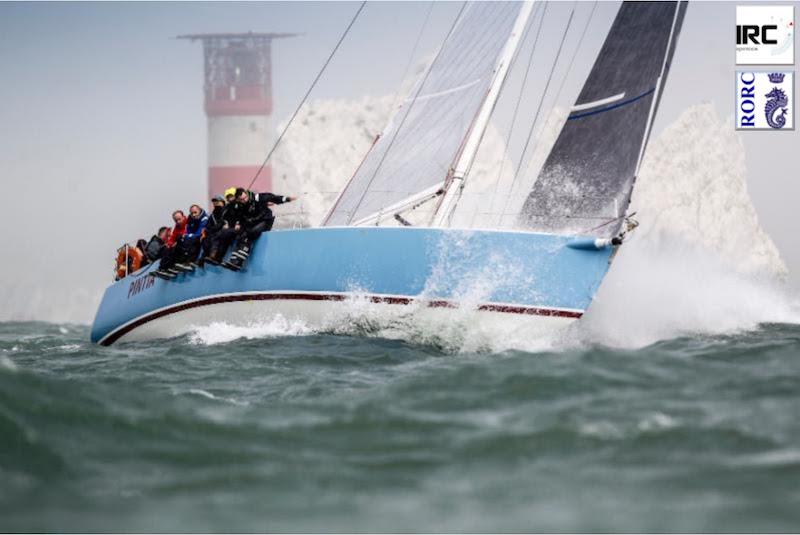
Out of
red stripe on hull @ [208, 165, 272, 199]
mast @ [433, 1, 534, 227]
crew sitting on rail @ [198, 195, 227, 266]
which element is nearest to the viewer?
mast @ [433, 1, 534, 227]

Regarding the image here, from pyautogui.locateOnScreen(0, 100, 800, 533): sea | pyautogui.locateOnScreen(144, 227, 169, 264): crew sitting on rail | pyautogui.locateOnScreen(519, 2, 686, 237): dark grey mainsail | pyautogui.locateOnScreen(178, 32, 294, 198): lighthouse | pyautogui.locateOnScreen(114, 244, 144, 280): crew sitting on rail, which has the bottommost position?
pyautogui.locateOnScreen(0, 100, 800, 533): sea

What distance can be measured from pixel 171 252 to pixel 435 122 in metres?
3.83

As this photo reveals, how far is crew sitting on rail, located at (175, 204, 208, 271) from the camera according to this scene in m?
13.3

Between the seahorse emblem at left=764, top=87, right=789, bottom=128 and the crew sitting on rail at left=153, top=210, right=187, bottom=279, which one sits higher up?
the seahorse emblem at left=764, top=87, right=789, bottom=128

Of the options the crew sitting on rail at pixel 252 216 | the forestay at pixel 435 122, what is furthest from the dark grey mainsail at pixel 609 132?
the crew sitting on rail at pixel 252 216

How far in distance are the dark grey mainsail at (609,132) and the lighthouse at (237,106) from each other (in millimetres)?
46867

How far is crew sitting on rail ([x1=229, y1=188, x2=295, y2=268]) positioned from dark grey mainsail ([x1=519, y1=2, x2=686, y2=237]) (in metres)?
3.07

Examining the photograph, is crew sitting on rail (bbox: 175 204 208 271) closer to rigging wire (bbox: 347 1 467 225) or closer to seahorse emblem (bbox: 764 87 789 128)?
rigging wire (bbox: 347 1 467 225)

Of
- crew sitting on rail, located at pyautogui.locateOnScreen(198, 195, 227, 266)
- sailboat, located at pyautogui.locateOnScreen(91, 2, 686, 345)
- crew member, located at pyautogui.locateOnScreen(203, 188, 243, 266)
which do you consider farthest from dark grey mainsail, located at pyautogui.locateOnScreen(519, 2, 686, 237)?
crew sitting on rail, located at pyautogui.locateOnScreen(198, 195, 227, 266)

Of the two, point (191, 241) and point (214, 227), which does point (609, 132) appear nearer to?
point (214, 227)

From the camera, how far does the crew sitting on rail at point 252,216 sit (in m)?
12.4

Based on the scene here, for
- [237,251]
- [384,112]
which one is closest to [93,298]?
[384,112]

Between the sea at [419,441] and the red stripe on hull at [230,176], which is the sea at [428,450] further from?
the red stripe on hull at [230,176]

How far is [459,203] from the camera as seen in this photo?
1154 centimetres
